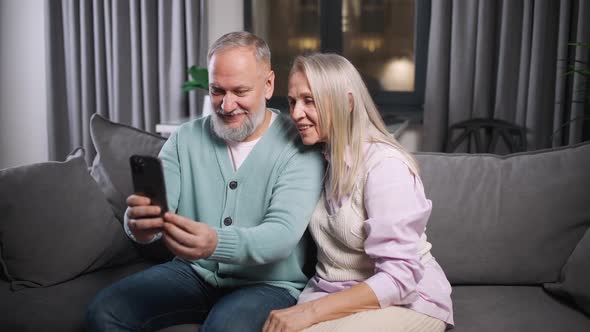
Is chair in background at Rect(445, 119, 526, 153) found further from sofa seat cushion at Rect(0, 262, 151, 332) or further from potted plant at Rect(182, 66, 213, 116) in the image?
sofa seat cushion at Rect(0, 262, 151, 332)

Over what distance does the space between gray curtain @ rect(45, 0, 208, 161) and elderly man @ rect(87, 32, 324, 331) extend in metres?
2.02

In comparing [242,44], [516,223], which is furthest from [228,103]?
[516,223]

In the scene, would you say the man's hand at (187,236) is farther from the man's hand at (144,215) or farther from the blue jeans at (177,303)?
the blue jeans at (177,303)

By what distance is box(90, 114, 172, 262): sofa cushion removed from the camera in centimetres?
190

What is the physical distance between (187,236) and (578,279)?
100 centimetres

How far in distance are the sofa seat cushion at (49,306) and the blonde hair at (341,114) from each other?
28.6 inches

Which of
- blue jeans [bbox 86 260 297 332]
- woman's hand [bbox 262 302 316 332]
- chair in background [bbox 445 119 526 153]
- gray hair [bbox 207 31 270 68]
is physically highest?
gray hair [bbox 207 31 270 68]

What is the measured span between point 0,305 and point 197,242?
66 centimetres

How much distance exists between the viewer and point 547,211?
1.70 meters

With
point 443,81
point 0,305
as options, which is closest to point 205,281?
point 0,305

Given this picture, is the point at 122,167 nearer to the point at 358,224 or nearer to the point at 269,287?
the point at 269,287

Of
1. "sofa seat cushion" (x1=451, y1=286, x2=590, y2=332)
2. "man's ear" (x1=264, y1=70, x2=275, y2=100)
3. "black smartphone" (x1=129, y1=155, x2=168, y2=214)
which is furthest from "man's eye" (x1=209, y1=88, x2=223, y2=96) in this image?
"sofa seat cushion" (x1=451, y1=286, x2=590, y2=332)

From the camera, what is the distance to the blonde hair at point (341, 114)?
1415mm

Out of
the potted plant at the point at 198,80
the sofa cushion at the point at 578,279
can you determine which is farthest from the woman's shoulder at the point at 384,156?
the potted plant at the point at 198,80
